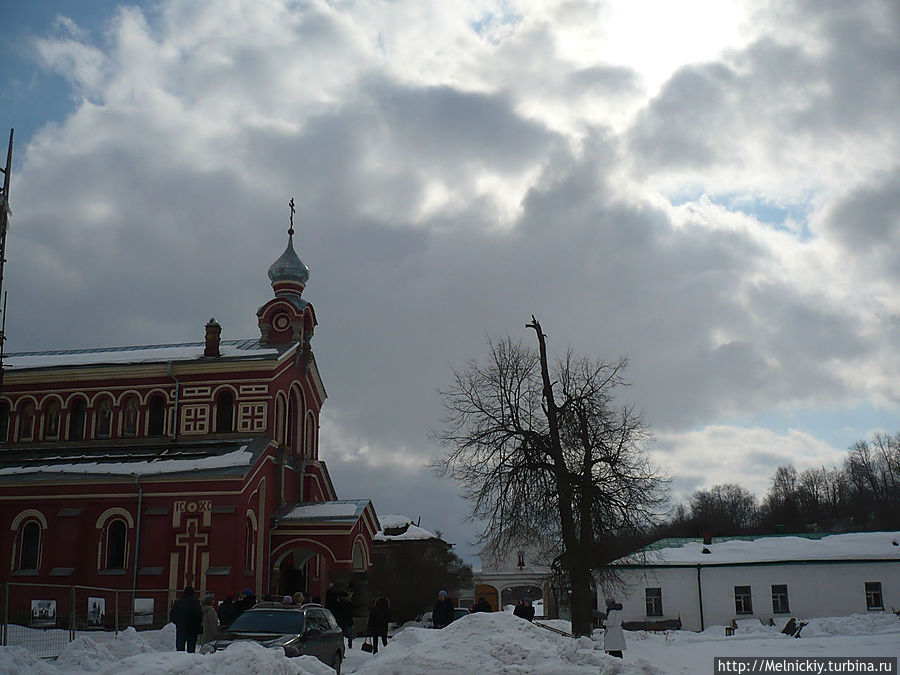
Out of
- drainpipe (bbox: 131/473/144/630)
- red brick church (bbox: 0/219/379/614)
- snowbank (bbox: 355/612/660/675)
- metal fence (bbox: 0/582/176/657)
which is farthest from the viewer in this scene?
red brick church (bbox: 0/219/379/614)

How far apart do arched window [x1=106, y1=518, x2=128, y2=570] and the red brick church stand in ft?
0.15

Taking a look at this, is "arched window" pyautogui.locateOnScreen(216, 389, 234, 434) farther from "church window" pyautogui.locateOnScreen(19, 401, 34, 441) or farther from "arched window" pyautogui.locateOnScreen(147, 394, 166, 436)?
"church window" pyautogui.locateOnScreen(19, 401, 34, 441)

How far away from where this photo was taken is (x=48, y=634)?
19.9 m

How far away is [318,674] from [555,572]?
50.5 feet

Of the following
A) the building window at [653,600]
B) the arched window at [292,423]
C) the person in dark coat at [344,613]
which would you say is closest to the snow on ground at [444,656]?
the person in dark coat at [344,613]

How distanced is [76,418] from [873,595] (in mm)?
38505

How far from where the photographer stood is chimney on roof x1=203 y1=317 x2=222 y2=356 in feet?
120

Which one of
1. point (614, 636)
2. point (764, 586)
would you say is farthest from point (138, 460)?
point (764, 586)

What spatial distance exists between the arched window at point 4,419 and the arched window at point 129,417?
5.87 metres

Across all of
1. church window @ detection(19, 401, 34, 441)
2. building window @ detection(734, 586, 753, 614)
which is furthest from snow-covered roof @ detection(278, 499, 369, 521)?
building window @ detection(734, 586, 753, 614)

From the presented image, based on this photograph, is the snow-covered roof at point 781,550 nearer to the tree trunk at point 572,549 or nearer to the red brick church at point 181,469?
the tree trunk at point 572,549

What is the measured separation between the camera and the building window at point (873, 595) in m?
38.6

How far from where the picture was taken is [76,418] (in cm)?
3678

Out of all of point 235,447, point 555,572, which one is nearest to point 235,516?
point 235,447
